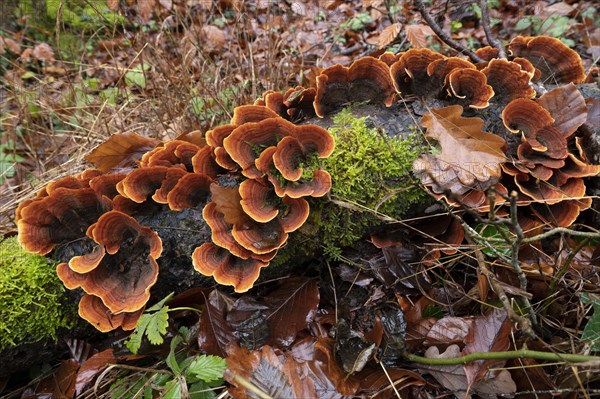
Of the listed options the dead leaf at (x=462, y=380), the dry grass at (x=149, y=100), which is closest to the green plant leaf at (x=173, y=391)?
the dead leaf at (x=462, y=380)

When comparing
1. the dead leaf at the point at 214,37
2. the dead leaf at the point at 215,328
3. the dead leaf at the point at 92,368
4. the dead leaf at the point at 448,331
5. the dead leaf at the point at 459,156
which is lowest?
the dead leaf at the point at 92,368

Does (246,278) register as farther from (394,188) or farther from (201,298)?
(394,188)

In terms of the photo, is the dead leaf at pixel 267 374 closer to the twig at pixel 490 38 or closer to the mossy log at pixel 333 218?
the mossy log at pixel 333 218

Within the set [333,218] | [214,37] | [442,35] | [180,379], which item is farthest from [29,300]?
[214,37]

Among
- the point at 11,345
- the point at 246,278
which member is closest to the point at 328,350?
the point at 246,278

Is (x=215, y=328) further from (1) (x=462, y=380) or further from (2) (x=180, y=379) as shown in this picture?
(1) (x=462, y=380)

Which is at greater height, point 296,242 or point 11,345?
point 296,242

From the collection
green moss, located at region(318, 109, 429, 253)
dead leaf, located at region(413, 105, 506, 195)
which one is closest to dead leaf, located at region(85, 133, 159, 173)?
green moss, located at region(318, 109, 429, 253)
